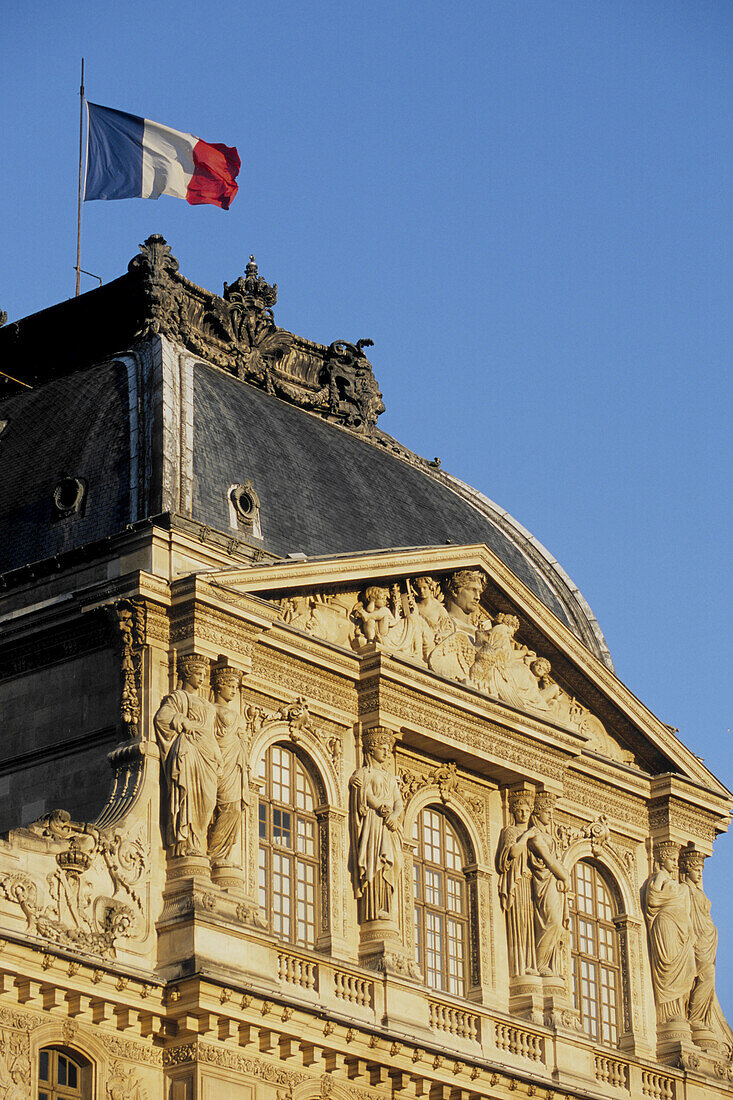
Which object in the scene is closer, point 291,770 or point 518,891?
point 291,770

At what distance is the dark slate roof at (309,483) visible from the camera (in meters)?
45.3

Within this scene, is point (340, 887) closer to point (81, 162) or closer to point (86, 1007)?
point (86, 1007)

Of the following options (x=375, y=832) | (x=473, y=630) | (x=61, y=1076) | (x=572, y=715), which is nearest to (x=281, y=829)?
(x=375, y=832)

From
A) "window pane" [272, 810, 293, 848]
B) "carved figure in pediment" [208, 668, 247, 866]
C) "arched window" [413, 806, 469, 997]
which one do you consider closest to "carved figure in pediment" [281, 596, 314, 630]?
"carved figure in pediment" [208, 668, 247, 866]

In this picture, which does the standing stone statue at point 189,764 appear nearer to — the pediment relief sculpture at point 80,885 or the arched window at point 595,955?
the pediment relief sculpture at point 80,885

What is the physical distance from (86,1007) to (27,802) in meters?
5.23

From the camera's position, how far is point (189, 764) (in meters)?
40.3

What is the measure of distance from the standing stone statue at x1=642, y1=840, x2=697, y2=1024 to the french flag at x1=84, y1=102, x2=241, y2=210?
1511 cm

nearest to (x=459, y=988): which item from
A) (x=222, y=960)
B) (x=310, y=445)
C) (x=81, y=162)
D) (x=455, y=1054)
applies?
(x=455, y=1054)

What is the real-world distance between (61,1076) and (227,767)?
5832 mm

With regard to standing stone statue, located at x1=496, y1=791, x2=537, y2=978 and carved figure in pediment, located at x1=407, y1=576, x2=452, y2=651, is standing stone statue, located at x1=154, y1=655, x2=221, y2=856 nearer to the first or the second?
carved figure in pediment, located at x1=407, y1=576, x2=452, y2=651

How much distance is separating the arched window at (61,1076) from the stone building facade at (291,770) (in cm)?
6

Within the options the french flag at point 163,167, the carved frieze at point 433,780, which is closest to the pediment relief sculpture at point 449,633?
the carved frieze at point 433,780

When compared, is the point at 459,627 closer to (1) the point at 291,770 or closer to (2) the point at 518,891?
(2) the point at 518,891
